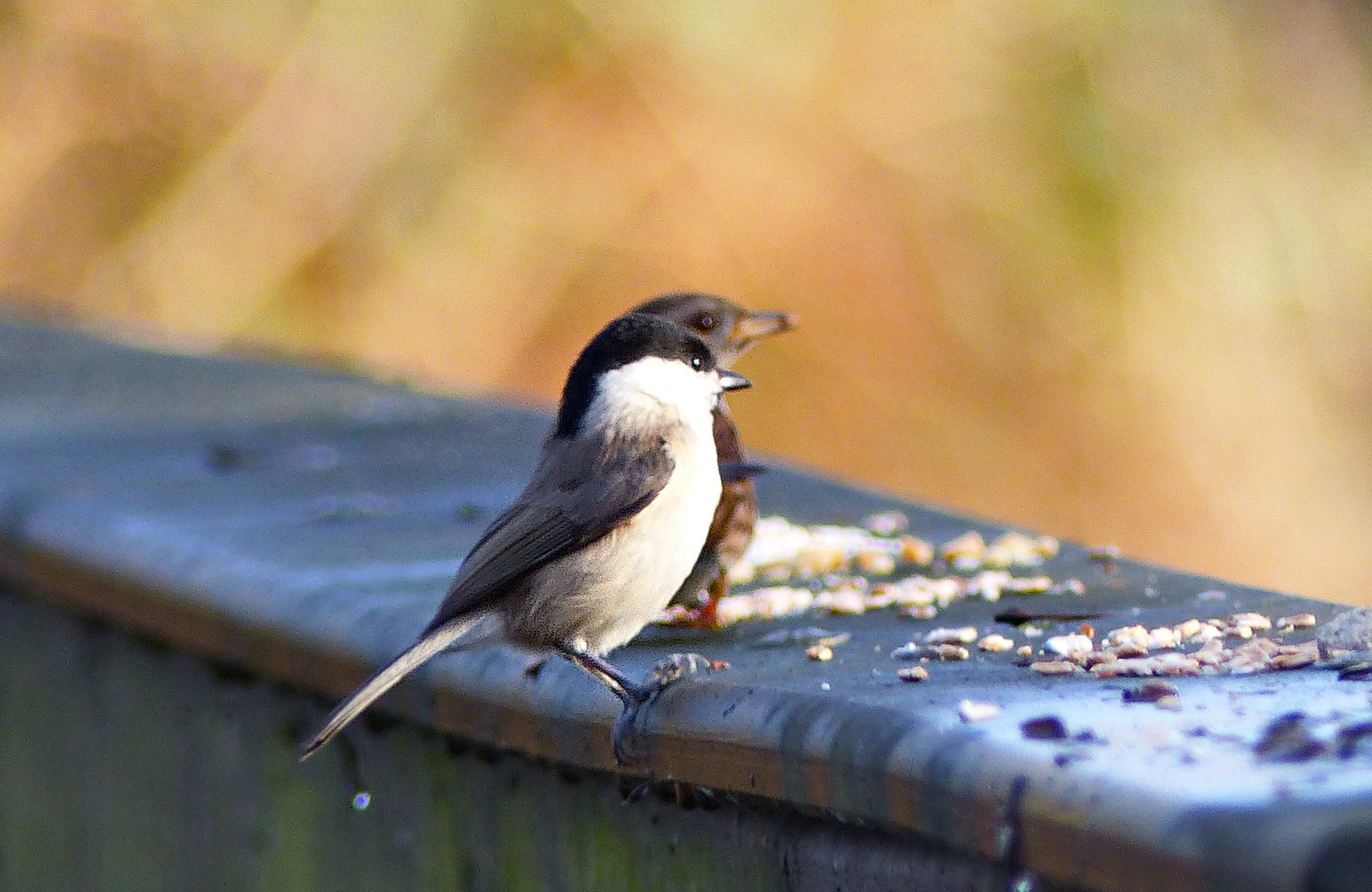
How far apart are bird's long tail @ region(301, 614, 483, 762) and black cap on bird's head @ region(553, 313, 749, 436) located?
20.6 inches

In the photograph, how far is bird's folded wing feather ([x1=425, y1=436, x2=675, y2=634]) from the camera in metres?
2.49

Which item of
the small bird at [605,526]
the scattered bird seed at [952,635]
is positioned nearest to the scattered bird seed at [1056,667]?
the scattered bird seed at [952,635]

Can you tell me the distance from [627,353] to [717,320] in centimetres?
61

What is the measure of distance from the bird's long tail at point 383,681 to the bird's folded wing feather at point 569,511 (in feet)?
0.44

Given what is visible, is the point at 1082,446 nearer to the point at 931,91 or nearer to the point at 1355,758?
the point at 931,91

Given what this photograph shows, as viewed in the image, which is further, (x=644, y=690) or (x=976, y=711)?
(x=644, y=690)

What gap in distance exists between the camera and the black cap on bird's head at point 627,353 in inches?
106

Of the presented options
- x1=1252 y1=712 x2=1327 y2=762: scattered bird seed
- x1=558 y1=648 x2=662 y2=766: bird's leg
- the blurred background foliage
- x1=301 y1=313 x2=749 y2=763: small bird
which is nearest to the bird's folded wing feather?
x1=301 y1=313 x2=749 y2=763: small bird

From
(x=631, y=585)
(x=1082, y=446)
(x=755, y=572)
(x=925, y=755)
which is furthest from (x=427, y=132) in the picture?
(x=925, y=755)

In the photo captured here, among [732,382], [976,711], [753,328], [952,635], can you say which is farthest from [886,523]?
[976,711]

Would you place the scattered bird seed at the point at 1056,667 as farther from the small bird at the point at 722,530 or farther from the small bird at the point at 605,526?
the small bird at the point at 722,530

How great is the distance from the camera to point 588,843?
6.82 ft

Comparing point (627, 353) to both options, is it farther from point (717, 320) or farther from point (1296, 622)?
point (1296, 622)

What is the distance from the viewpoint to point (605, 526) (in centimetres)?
251
